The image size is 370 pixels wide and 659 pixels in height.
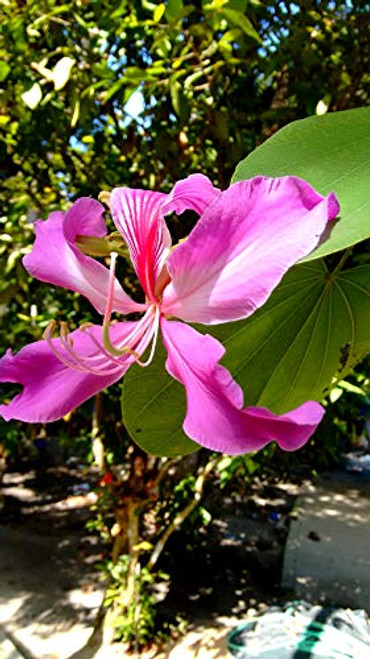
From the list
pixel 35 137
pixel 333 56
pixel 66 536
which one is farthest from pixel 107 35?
pixel 66 536

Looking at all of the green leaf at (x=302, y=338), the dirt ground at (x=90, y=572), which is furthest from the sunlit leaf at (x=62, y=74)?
the dirt ground at (x=90, y=572)

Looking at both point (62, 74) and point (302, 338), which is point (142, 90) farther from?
point (302, 338)

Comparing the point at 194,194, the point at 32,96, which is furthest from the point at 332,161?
the point at 32,96

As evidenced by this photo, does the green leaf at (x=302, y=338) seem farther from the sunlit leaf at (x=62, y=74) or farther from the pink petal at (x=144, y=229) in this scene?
the sunlit leaf at (x=62, y=74)

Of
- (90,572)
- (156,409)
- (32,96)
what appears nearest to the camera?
(156,409)

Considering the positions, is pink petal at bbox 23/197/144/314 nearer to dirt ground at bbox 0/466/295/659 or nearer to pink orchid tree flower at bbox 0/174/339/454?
pink orchid tree flower at bbox 0/174/339/454
